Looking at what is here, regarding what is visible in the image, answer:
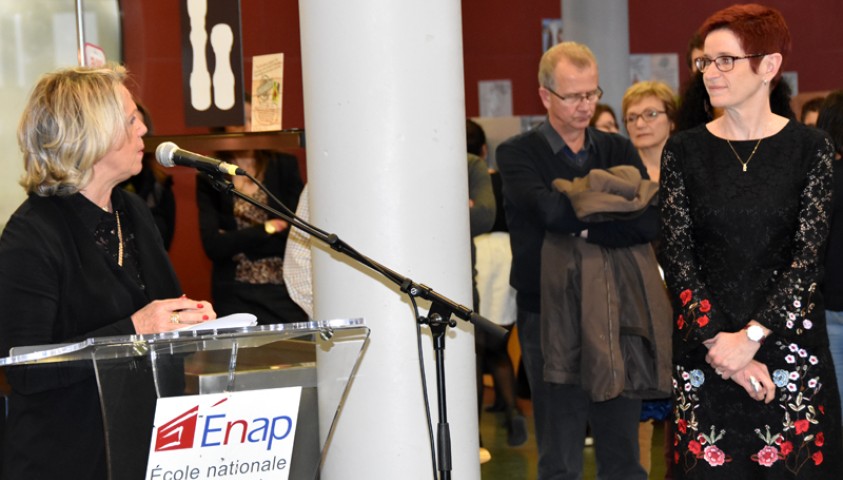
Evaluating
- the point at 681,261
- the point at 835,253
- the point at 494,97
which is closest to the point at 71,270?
the point at 681,261

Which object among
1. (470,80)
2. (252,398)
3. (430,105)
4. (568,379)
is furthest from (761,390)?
(470,80)

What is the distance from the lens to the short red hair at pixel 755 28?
123 inches

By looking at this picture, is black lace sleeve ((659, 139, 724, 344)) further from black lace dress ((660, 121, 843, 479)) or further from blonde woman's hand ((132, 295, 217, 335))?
blonde woman's hand ((132, 295, 217, 335))

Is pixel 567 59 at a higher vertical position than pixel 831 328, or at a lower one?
higher

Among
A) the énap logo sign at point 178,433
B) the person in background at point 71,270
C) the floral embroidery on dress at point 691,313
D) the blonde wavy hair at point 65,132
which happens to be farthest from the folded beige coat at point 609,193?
the énap logo sign at point 178,433

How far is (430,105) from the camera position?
118 inches

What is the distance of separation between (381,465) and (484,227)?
2247 millimetres

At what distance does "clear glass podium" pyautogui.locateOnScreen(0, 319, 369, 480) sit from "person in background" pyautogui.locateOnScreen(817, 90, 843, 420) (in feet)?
8.83

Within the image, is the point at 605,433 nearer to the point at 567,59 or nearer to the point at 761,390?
the point at 761,390

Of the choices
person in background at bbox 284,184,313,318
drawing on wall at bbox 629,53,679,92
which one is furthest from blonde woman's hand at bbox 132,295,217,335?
drawing on wall at bbox 629,53,679,92

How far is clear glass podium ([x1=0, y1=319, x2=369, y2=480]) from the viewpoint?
2102mm

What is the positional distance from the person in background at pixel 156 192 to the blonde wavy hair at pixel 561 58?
2.02 m

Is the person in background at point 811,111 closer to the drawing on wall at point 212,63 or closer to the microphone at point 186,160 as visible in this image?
the drawing on wall at point 212,63

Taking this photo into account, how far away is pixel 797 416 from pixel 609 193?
1.08 metres
